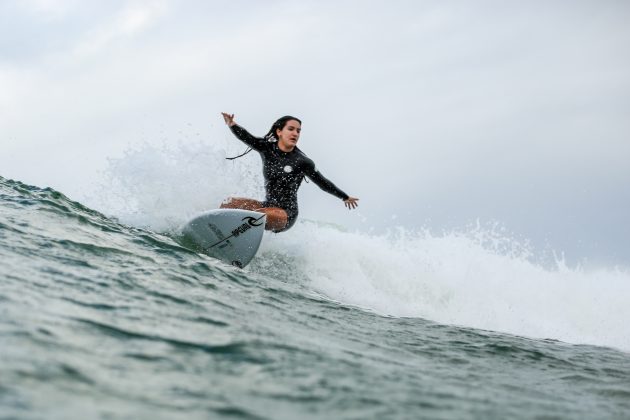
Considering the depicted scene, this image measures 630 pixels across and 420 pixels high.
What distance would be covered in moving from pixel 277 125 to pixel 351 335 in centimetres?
480

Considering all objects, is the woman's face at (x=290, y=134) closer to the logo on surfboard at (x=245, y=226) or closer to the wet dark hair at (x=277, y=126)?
the wet dark hair at (x=277, y=126)

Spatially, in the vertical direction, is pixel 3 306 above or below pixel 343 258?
below

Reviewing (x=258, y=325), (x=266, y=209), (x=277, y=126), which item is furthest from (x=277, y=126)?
(x=258, y=325)

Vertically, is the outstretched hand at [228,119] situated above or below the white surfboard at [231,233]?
above

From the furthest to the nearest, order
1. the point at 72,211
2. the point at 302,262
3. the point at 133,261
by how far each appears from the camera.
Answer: the point at 302,262 → the point at 72,211 → the point at 133,261

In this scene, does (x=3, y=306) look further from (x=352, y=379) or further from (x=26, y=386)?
(x=352, y=379)

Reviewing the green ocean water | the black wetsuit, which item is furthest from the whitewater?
the black wetsuit

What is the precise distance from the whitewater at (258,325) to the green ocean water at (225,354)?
Result: 18 millimetres

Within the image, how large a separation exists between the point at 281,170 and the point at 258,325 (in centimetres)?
468

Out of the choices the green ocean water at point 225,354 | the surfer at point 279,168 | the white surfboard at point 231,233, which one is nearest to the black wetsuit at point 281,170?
the surfer at point 279,168

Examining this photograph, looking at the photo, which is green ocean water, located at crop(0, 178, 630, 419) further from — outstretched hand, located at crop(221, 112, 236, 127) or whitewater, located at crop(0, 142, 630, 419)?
outstretched hand, located at crop(221, 112, 236, 127)

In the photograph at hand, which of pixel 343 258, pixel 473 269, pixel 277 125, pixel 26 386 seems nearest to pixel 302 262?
pixel 343 258

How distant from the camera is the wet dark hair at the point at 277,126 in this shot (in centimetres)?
959

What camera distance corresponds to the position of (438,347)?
19.3 feet
